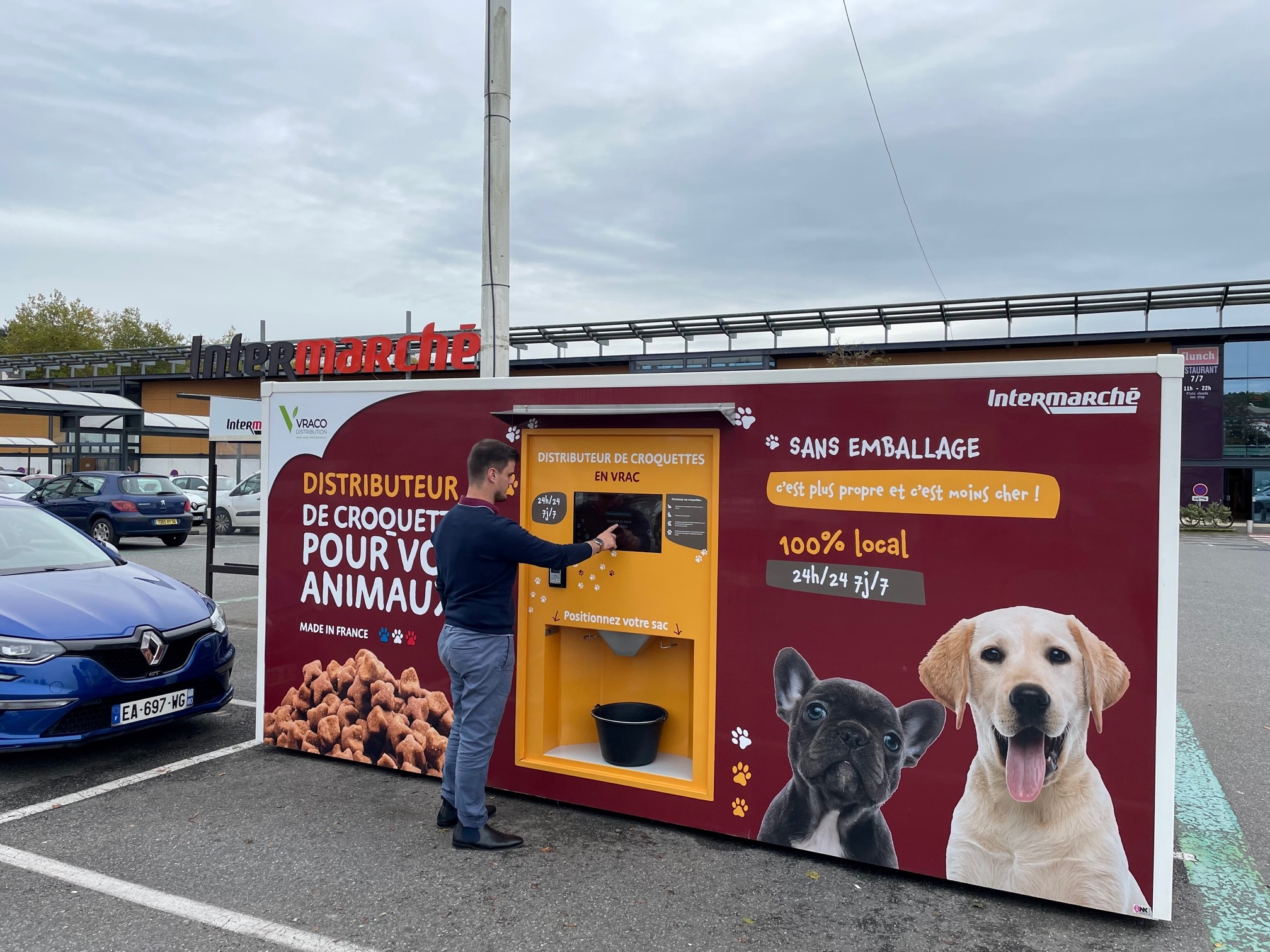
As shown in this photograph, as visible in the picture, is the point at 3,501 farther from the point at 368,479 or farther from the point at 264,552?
the point at 368,479

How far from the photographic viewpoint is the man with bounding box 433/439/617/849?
151 inches

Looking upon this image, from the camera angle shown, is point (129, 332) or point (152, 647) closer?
point (152, 647)

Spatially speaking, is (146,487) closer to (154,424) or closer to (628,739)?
(154,424)

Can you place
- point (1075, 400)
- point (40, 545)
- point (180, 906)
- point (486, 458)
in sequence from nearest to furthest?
point (180, 906)
point (1075, 400)
point (486, 458)
point (40, 545)

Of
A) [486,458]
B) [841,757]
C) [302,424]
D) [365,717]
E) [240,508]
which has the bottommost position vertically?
[365,717]

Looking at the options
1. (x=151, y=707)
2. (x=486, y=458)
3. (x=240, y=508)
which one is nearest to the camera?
(x=486, y=458)

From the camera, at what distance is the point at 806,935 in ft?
10.5

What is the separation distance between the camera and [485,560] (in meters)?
3.86

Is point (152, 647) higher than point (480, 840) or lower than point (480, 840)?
higher

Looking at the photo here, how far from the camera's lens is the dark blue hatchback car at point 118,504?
16.9m

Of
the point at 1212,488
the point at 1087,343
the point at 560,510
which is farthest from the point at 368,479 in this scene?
the point at 1212,488

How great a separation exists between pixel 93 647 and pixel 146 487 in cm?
1486

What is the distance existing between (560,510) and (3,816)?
296cm

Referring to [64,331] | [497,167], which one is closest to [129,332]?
[64,331]
